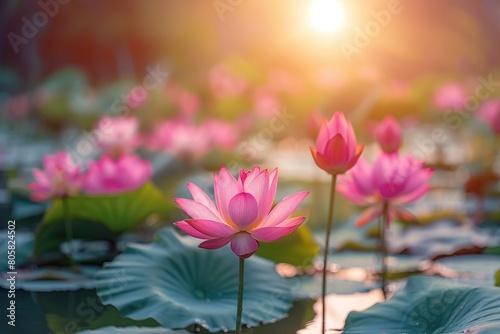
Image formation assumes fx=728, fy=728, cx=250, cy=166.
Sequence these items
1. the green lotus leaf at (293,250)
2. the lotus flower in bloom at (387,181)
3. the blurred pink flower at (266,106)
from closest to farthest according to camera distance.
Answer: the lotus flower in bloom at (387,181)
the green lotus leaf at (293,250)
the blurred pink flower at (266,106)

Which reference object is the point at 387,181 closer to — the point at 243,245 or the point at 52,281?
the point at 243,245

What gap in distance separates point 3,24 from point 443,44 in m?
4.97

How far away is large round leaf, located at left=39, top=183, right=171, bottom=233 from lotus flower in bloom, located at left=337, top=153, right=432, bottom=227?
0.59 m

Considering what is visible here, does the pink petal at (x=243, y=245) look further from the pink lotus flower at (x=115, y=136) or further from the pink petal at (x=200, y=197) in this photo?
the pink lotus flower at (x=115, y=136)

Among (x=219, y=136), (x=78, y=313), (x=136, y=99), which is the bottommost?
(x=78, y=313)

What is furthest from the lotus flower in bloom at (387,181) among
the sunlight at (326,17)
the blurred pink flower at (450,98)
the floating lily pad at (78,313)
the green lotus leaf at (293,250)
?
the sunlight at (326,17)

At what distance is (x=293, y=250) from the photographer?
192cm

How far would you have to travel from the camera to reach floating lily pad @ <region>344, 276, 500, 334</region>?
1.24 meters

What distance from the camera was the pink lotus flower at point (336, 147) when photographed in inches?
53.7

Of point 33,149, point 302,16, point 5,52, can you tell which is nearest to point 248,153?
point 33,149

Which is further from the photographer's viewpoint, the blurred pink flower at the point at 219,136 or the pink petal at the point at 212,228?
the blurred pink flower at the point at 219,136

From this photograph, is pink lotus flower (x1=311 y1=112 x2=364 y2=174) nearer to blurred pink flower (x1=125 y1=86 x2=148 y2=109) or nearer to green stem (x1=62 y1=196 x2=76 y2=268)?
green stem (x1=62 y1=196 x2=76 y2=268)

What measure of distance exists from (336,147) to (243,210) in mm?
338

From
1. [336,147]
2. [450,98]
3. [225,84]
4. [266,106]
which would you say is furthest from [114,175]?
[225,84]
